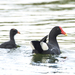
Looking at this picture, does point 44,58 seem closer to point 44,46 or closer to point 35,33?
point 44,46

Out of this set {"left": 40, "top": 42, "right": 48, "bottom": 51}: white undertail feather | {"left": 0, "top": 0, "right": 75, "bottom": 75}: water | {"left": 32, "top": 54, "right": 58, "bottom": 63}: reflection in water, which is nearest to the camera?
{"left": 0, "top": 0, "right": 75, "bottom": 75}: water

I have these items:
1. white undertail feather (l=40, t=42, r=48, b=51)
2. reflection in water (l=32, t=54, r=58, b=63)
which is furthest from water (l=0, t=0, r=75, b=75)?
white undertail feather (l=40, t=42, r=48, b=51)

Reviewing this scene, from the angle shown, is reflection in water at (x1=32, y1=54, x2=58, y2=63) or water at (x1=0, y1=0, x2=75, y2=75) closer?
water at (x1=0, y1=0, x2=75, y2=75)

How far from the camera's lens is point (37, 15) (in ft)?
74.1

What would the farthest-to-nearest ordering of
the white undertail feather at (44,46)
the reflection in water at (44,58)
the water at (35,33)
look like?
the white undertail feather at (44,46) < the reflection in water at (44,58) < the water at (35,33)

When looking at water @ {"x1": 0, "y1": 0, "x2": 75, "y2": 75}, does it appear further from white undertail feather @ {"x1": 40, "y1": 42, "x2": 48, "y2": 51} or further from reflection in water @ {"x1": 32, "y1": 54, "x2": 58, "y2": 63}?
white undertail feather @ {"x1": 40, "y1": 42, "x2": 48, "y2": 51}

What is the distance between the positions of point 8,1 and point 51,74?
22.8 metres

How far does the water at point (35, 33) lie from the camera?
995cm

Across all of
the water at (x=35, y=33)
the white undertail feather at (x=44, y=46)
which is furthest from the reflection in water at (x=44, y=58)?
the white undertail feather at (x=44, y=46)

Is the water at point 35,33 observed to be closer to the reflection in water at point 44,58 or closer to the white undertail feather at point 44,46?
the reflection in water at point 44,58

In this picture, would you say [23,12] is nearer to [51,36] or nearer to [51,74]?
[51,36]

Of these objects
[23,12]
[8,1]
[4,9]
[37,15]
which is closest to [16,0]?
[8,1]

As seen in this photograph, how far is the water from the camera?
9.95 meters

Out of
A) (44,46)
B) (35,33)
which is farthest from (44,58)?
(35,33)
